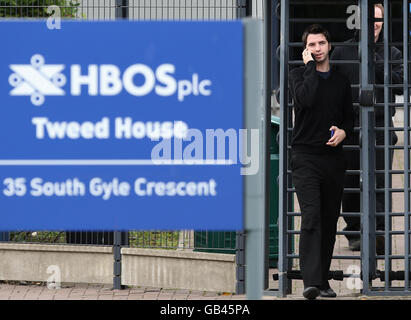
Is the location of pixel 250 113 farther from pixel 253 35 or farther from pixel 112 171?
pixel 112 171

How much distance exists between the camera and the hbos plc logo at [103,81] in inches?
173

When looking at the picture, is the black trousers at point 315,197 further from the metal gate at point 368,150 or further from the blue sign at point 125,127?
the blue sign at point 125,127

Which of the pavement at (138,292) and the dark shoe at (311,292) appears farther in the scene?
the pavement at (138,292)

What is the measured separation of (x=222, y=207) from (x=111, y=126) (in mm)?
517

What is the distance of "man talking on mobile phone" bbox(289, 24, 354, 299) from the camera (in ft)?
27.8

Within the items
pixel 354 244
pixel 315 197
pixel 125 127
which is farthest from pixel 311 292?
pixel 125 127

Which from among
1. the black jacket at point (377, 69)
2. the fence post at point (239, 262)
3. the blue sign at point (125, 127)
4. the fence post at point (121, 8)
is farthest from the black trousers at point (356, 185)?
the blue sign at point (125, 127)

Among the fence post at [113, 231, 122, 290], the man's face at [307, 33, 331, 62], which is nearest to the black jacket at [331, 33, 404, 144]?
the man's face at [307, 33, 331, 62]

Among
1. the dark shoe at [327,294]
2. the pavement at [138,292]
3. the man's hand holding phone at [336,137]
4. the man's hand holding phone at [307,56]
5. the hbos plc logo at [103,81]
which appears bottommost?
the pavement at [138,292]

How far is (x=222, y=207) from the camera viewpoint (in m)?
4.38

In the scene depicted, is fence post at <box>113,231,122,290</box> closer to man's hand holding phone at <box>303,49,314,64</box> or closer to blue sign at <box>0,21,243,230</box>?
man's hand holding phone at <box>303,49,314,64</box>

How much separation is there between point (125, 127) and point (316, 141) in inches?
166

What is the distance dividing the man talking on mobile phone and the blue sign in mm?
4123
